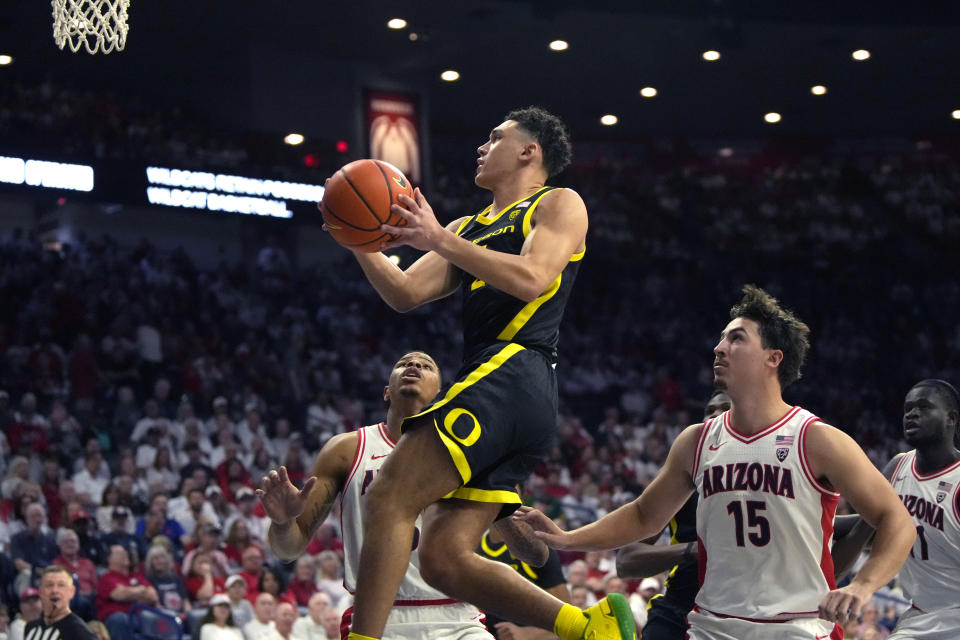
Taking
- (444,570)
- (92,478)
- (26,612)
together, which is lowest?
(26,612)

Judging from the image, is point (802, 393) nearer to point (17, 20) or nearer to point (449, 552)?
point (17, 20)

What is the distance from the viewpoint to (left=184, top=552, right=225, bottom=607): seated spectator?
9758 mm

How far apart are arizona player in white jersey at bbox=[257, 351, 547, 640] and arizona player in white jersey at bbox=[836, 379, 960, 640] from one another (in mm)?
2108

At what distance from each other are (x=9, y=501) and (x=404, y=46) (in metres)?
11.9

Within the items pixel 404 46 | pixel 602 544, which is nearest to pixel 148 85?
pixel 404 46

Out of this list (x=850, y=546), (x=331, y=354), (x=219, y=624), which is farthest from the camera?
(x=331, y=354)

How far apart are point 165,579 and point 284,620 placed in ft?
3.50

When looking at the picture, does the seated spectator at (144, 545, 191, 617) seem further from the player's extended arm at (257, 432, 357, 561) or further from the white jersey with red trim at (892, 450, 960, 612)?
the white jersey with red trim at (892, 450, 960, 612)

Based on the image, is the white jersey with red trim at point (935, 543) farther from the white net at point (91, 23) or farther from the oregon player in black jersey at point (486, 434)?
the white net at point (91, 23)

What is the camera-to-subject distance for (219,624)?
9164mm

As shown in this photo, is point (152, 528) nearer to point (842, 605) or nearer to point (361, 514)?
point (361, 514)

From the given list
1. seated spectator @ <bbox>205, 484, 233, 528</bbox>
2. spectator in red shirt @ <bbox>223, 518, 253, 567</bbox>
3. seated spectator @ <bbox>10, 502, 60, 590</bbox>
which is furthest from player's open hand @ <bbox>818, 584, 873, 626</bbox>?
seated spectator @ <bbox>205, 484, 233, 528</bbox>

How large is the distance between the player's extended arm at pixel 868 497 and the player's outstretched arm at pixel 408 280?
1457 millimetres

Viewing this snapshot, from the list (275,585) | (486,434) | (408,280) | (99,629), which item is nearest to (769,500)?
(486,434)
